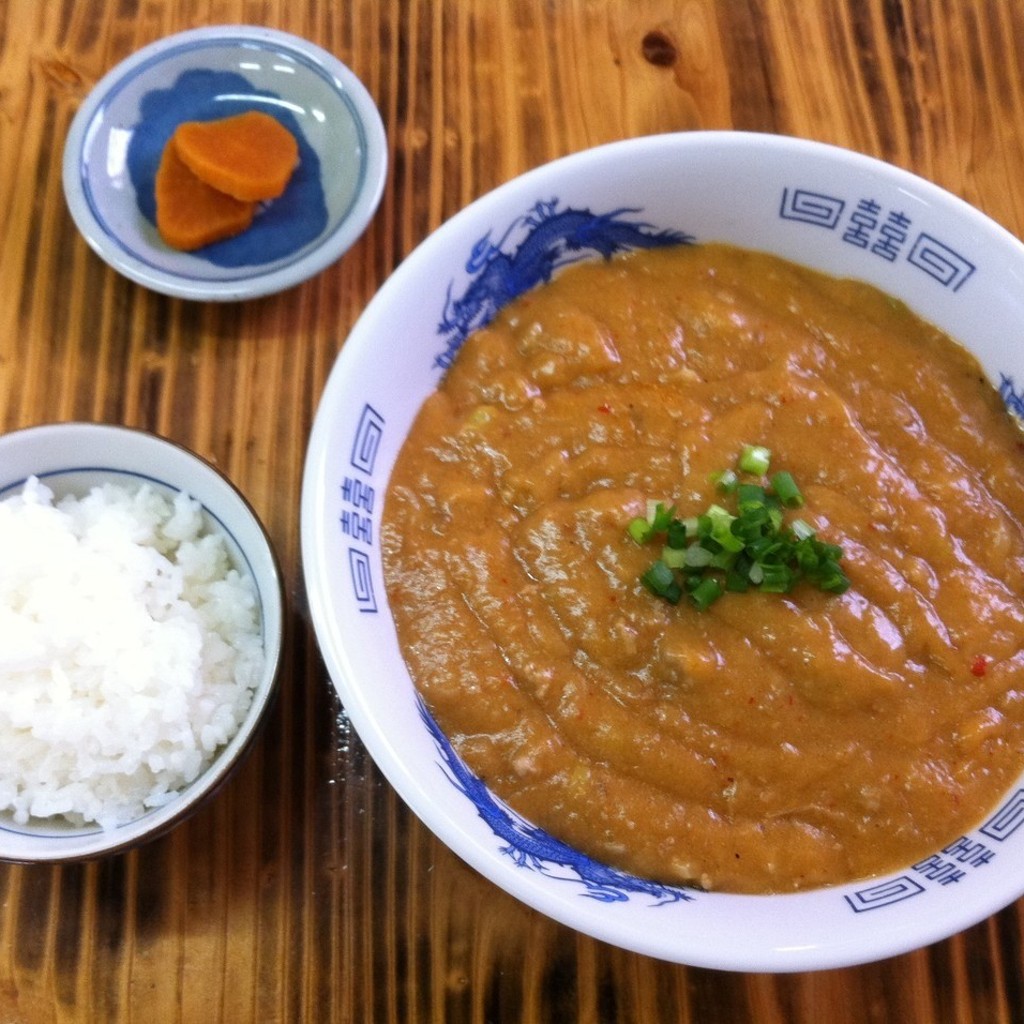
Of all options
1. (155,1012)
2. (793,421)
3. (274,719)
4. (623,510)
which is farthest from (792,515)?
(155,1012)

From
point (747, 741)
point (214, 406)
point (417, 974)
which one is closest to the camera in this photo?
point (747, 741)

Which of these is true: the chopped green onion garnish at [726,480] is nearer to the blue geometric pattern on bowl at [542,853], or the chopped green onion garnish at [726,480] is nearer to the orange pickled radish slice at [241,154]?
the blue geometric pattern on bowl at [542,853]

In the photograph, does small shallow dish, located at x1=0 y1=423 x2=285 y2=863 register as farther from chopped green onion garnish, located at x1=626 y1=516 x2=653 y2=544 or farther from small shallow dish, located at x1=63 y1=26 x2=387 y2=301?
chopped green onion garnish, located at x1=626 y1=516 x2=653 y2=544

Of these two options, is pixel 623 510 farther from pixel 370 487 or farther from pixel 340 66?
pixel 340 66

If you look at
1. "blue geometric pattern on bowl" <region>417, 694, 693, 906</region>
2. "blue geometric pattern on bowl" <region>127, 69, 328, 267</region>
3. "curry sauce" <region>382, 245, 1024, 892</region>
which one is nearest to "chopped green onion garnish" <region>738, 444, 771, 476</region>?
"curry sauce" <region>382, 245, 1024, 892</region>

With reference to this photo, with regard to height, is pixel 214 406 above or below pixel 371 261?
below

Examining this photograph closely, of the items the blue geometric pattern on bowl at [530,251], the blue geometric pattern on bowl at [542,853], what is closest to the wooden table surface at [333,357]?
the blue geometric pattern on bowl at [542,853]
